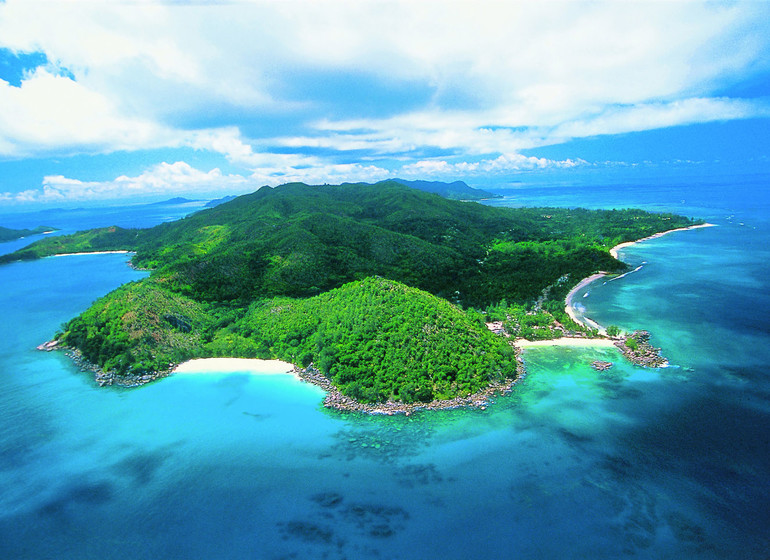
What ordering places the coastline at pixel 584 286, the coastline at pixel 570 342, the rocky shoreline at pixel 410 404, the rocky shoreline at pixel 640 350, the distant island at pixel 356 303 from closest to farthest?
the rocky shoreline at pixel 410 404
the distant island at pixel 356 303
the rocky shoreline at pixel 640 350
the coastline at pixel 570 342
the coastline at pixel 584 286

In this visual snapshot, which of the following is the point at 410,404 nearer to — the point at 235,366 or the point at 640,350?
the point at 235,366

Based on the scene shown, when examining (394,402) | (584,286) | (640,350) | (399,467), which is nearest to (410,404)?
(394,402)

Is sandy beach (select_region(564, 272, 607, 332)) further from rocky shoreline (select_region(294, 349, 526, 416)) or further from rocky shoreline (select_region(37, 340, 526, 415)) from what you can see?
rocky shoreline (select_region(294, 349, 526, 416))

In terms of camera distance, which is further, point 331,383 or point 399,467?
point 331,383

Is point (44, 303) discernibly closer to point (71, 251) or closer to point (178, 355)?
point (178, 355)

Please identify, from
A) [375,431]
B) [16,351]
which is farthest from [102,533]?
[16,351]

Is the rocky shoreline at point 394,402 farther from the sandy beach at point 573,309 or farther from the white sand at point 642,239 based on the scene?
the white sand at point 642,239

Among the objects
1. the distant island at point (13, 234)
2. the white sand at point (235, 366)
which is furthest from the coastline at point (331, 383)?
the distant island at point (13, 234)

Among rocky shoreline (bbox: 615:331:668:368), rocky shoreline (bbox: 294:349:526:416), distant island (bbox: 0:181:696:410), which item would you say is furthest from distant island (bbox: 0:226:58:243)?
rocky shoreline (bbox: 615:331:668:368)
